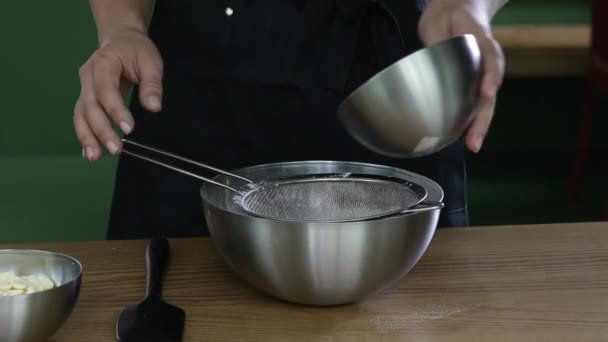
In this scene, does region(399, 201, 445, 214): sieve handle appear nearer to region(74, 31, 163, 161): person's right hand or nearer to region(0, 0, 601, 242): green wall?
region(74, 31, 163, 161): person's right hand

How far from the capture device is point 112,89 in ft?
2.84

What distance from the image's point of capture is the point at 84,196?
112 inches

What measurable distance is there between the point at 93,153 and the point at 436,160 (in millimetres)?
470

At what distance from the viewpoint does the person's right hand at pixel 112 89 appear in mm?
842

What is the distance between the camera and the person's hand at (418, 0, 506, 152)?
2.59 ft

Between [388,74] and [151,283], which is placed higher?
[388,74]

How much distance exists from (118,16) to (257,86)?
192 millimetres

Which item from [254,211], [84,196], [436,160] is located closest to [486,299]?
[254,211]

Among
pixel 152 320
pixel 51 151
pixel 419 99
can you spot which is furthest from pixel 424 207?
pixel 51 151

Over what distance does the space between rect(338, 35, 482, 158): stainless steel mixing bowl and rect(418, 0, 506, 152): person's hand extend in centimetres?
2

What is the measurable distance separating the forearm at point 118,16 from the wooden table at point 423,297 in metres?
0.25

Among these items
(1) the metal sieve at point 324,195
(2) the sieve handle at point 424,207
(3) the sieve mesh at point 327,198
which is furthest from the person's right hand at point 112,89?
(2) the sieve handle at point 424,207

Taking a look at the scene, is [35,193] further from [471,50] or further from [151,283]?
[471,50]

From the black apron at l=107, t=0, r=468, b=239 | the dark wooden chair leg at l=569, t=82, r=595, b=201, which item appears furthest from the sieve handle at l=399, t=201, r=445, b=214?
the dark wooden chair leg at l=569, t=82, r=595, b=201
